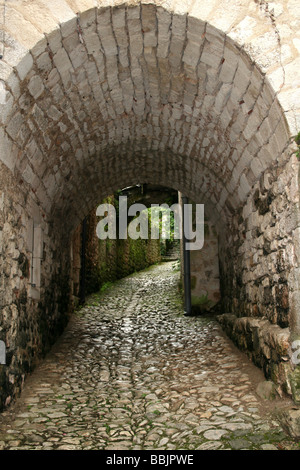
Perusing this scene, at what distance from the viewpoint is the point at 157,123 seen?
4.72 metres

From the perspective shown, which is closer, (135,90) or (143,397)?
(143,397)

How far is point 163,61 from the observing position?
3521mm

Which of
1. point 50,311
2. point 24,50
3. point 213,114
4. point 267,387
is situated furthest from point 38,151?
point 267,387

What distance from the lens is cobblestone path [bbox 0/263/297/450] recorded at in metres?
2.81

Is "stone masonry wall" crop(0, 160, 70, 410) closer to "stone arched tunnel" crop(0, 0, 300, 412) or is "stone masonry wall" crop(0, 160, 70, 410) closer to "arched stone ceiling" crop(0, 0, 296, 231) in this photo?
"stone arched tunnel" crop(0, 0, 300, 412)

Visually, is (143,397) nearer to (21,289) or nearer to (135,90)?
(21,289)

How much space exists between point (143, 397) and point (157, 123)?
2.90 metres

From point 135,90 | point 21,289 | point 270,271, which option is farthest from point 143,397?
point 135,90

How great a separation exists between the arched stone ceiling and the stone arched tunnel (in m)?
0.01

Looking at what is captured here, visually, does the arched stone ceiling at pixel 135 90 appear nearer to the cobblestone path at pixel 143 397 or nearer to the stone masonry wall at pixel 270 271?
the stone masonry wall at pixel 270 271

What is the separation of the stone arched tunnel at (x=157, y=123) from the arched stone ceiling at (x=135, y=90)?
12 millimetres

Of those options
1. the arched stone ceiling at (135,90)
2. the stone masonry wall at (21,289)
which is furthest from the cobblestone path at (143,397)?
the arched stone ceiling at (135,90)

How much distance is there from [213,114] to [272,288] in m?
1.68

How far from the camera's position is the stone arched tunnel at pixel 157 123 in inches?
113
